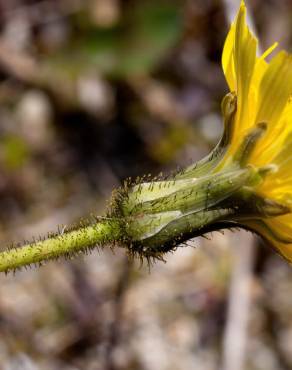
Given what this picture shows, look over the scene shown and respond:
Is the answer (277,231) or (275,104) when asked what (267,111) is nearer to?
(275,104)

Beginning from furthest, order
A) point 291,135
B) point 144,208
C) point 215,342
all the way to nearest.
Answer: point 215,342 → point 144,208 → point 291,135

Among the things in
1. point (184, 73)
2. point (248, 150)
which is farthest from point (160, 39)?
point (248, 150)

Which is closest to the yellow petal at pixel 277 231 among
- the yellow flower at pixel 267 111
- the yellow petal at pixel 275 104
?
the yellow flower at pixel 267 111

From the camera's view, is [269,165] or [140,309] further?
[140,309]

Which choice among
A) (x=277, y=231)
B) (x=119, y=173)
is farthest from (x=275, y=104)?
(x=119, y=173)

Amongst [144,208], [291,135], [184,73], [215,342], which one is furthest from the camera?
[184,73]

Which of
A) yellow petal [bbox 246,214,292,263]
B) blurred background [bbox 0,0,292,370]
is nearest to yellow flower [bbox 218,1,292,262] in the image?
yellow petal [bbox 246,214,292,263]

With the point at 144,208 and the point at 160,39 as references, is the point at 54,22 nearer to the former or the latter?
the point at 160,39

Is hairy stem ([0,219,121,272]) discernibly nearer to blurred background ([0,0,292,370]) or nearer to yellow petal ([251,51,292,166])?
yellow petal ([251,51,292,166])
